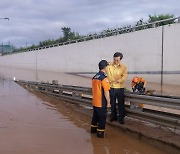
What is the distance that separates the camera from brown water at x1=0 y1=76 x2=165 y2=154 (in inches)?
234

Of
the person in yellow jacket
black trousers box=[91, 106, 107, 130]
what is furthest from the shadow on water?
the person in yellow jacket

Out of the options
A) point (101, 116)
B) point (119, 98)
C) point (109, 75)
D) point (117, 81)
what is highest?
point (109, 75)

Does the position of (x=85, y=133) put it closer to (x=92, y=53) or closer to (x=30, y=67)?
(x=92, y=53)

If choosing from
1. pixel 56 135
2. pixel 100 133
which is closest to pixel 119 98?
pixel 100 133

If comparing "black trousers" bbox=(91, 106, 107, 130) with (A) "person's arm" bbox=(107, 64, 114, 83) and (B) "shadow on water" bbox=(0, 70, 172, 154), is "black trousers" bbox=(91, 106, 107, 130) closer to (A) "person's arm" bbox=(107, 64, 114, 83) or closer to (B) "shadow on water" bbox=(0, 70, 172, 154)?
(B) "shadow on water" bbox=(0, 70, 172, 154)

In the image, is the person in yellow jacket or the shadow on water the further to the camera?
the person in yellow jacket

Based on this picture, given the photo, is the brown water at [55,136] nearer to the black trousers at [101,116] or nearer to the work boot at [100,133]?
the work boot at [100,133]

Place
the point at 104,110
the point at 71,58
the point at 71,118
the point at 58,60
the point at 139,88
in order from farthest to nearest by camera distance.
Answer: the point at 58,60, the point at 71,58, the point at 139,88, the point at 71,118, the point at 104,110

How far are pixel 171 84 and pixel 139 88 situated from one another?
4948mm

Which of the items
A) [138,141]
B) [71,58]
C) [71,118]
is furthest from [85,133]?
[71,58]

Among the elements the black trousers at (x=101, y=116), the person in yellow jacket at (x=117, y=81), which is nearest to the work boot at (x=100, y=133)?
the black trousers at (x=101, y=116)

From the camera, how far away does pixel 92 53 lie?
1096 inches

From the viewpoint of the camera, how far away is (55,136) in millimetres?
6867

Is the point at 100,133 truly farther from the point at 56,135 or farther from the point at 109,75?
the point at 109,75
